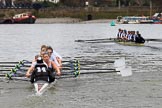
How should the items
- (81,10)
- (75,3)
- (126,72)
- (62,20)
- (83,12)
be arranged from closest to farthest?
(126,72)
(83,12)
(62,20)
(81,10)
(75,3)

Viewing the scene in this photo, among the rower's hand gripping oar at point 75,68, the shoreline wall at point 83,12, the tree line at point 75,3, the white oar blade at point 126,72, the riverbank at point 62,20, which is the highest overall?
the rower's hand gripping oar at point 75,68

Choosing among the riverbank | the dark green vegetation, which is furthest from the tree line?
the riverbank

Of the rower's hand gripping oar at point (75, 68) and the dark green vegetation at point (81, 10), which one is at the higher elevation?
the rower's hand gripping oar at point (75, 68)

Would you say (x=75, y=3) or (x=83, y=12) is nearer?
(x=83, y=12)

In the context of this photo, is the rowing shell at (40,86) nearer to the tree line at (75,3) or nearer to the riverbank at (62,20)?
the riverbank at (62,20)

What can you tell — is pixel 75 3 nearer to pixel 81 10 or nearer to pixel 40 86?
pixel 81 10

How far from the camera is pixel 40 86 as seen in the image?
61.8ft

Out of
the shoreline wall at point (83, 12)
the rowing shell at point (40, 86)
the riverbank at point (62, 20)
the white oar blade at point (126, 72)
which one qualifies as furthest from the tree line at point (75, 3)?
the rowing shell at point (40, 86)

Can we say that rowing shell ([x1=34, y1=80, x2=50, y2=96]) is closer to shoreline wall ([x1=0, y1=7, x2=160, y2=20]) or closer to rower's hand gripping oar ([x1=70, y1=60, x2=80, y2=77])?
rower's hand gripping oar ([x1=70, y1=60, x2=80, y2=77])

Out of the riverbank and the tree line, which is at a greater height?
the tree line

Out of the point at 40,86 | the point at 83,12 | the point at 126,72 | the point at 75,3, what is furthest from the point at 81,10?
the point at 40,86

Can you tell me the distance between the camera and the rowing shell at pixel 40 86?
18.7m

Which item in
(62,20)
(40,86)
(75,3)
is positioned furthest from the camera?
(75,3)

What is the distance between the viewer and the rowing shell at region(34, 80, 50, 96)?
18703 mm
